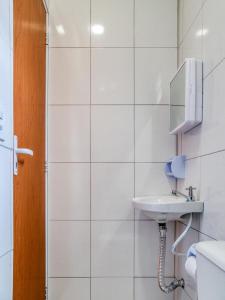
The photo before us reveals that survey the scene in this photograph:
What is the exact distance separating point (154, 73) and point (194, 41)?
39cm

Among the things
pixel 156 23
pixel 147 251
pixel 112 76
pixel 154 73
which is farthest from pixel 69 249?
pixel 156 23

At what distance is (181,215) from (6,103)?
101 cm

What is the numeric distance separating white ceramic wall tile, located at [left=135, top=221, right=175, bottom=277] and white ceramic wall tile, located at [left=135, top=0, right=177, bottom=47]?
3.83ft

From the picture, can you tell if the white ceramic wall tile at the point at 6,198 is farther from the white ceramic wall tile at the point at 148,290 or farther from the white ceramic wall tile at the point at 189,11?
the white ceramic wall tile at the point at 189,11

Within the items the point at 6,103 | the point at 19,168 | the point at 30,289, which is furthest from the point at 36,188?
the point at 6,103

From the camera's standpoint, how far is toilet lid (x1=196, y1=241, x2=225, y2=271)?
71 centimetres

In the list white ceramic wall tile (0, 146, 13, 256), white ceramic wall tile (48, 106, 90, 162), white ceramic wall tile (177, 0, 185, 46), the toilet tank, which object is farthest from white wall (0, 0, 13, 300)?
white ceramic wall tile (177, 0, 185, 46)

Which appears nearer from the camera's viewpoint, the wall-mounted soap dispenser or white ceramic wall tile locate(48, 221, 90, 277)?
the wall-mounted soap dispenser

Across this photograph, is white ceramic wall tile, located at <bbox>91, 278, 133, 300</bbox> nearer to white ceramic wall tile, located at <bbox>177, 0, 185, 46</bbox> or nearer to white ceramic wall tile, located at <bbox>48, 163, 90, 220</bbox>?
white ceramic wall tile, located at <bbox>48, 163, 90, 220</bbox>

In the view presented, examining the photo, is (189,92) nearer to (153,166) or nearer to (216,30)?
(216,30)

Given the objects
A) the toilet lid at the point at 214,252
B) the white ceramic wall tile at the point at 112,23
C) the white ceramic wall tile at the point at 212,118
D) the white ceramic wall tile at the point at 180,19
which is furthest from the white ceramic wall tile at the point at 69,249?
Result: the white ceramic wall tile at the point at 180,19

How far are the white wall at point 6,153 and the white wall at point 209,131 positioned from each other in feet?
2.65

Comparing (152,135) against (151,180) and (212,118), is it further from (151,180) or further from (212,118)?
(212,118)

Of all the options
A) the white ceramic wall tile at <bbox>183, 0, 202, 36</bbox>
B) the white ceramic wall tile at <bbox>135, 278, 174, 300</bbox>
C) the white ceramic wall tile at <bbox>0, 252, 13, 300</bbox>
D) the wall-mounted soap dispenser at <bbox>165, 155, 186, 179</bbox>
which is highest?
the white ceramic wall tile at <bbox>183, 0, 202, 36</bbox>
